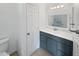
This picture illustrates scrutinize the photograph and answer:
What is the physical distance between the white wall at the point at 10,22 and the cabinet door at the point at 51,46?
41 cm

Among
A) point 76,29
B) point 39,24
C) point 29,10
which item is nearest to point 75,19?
point 76,29

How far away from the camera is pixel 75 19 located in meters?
1.12

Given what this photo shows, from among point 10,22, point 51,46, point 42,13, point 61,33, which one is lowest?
point 51,46

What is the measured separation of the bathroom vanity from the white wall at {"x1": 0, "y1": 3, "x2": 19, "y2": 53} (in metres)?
0.33

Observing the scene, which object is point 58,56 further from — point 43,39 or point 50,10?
point 50,10

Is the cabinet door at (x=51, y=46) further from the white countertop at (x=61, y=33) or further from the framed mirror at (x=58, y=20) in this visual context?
the framed mirror at (x=58, y=20)

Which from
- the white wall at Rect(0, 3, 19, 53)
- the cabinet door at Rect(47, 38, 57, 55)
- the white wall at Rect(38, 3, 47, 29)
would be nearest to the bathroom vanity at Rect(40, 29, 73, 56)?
the cabinet door at Rect(47, 38, 57, 55)

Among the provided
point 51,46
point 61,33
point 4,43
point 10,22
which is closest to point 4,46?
point 4,43

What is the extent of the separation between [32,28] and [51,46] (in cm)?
33

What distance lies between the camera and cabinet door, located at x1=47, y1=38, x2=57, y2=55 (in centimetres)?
121

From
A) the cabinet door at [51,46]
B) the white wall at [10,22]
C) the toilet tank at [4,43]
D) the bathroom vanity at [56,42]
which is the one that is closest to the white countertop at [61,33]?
the bathroom vanity at [56,42]

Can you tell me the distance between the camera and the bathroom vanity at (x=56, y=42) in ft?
3.66

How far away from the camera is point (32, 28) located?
121 cm

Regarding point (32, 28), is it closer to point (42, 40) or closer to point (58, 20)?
point (42, 40)
